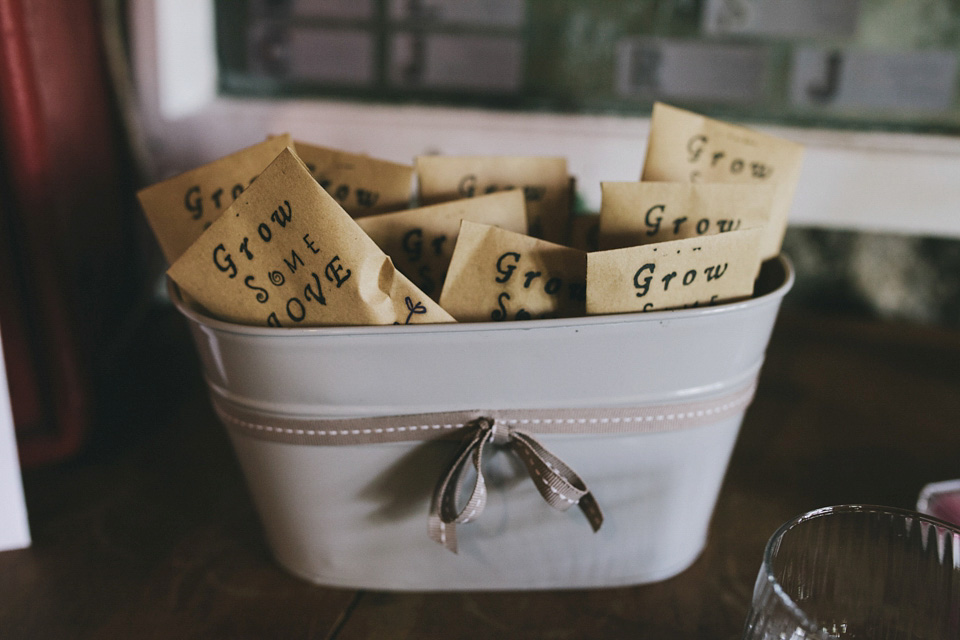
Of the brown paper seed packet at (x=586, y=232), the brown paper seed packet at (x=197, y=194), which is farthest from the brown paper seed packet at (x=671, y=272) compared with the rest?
the brown paper seed packet at (x=197, y=194)

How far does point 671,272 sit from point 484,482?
16 centimetres

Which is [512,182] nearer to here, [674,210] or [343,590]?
[674,210]

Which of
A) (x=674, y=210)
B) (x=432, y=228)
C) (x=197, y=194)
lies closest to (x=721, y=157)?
(x=674, y=210)

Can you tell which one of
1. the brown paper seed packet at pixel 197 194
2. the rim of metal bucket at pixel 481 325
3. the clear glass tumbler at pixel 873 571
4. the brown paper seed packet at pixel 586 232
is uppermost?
the brown paper seed packet at pixel 197 194

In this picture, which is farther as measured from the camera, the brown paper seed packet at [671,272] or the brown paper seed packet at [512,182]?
the brown paper seed packet at [512,182]

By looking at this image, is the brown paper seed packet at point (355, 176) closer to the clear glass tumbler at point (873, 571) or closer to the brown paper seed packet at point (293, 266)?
the brown paper seed packet at point (293, 266)

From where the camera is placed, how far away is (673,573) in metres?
0.46

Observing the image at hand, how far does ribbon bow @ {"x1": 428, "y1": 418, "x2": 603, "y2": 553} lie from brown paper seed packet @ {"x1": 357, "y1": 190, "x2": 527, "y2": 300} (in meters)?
0.10

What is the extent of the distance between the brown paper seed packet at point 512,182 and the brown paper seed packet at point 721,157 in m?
0.06

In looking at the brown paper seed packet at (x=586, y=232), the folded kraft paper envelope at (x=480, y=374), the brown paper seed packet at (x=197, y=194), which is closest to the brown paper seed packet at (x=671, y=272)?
the folded kraft paper envelope at (x=480, y=374)

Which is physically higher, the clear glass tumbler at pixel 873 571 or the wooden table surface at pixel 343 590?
the clear glass tumbler at pixel 873 571

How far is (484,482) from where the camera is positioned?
40 cm

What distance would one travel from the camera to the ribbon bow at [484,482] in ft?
1.27

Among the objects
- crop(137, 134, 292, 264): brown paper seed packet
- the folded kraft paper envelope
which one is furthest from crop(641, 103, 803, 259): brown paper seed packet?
crop(137, 134, 292, 264): brown paper seed packet
